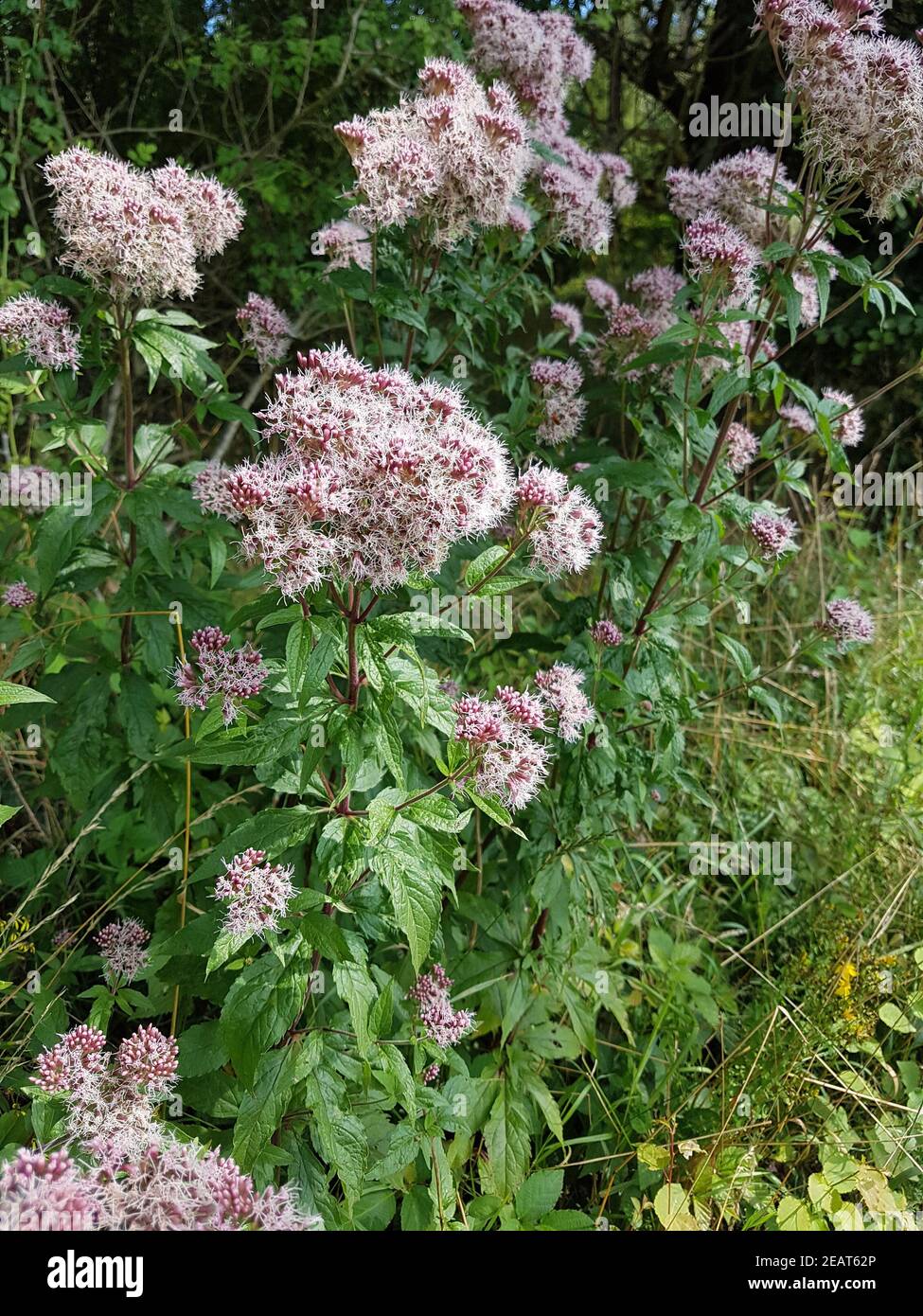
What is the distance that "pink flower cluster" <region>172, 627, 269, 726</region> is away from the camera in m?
1.91

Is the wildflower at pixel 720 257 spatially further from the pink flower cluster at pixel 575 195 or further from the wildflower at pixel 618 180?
the wildflower at pixel 618 180

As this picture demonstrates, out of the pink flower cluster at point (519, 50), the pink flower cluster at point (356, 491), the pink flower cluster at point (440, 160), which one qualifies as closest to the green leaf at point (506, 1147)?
the pink flower cluster at point (356, 491)

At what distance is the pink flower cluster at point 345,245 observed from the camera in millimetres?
2904

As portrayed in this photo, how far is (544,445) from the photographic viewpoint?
322cm

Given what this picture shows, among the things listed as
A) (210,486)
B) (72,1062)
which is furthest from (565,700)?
(72,1062)

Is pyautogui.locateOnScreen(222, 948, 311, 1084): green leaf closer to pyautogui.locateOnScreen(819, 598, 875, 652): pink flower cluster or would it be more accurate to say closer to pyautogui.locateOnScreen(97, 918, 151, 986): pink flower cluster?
pyautogui.locateOnScreen(97, 918, 151, 986): pink flower cluster

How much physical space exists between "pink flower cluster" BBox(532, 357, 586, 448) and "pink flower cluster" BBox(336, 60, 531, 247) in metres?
0.49

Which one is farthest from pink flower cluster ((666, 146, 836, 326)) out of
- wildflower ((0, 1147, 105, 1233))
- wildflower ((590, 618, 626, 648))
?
wildflower ((0, 1147, 105, 1233))

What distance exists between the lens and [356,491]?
5.48 ft

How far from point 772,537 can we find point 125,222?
1824 millimetres

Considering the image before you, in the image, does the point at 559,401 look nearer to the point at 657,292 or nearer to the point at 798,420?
the point at 657,292
